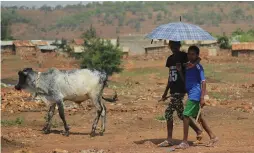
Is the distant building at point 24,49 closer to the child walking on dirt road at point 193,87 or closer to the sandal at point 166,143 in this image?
the sandal at point 166,143

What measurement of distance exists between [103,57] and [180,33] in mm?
27802

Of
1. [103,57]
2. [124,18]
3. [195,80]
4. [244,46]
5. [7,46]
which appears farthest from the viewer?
[124,18]

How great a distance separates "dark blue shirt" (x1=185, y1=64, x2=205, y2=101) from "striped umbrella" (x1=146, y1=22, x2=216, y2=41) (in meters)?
0.55

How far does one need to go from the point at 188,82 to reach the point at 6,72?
36.2 metres

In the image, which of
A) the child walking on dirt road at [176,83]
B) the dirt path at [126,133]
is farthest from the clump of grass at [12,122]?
the child walking on dirt road at [176,83]

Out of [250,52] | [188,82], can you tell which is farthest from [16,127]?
[250,52]

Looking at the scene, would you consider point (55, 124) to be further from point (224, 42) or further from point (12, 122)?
point (224, 42)

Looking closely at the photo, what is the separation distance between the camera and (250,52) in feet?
172

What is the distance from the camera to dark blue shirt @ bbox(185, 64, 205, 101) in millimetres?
8920

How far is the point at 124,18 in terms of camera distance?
5049 inches

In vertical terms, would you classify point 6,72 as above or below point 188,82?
below

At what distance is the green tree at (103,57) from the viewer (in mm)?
36500

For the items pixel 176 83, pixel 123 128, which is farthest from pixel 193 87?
pixel 123 128

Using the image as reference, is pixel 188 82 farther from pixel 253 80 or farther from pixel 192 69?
pixel 253 80
